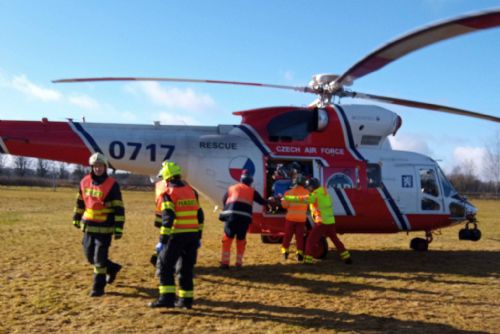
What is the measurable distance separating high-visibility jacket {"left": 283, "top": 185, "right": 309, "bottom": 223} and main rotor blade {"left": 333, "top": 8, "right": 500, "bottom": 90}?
2388mm

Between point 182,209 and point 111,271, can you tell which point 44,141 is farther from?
point 182,209

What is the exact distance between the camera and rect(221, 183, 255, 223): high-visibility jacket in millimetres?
8961

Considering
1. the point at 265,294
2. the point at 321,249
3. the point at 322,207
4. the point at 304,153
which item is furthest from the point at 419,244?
the point at 265,294

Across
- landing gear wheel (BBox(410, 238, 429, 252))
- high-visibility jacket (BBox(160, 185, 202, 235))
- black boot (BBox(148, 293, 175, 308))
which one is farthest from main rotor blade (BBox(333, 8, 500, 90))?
landing gear wheel (BBox(410, 238, 429, 252))

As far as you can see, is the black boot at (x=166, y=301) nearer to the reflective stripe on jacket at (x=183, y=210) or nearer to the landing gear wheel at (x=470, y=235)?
the reflective stripe on jacket at (x=183, y=210)

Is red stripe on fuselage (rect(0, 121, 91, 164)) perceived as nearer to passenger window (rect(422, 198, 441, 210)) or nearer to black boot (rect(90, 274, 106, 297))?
black boot (rect(90, 274, 106, 297))

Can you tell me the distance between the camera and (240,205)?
8977mm

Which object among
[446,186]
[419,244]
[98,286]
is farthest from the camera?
[419,244]

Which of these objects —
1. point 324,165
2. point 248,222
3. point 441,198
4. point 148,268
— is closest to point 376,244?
point 441,198

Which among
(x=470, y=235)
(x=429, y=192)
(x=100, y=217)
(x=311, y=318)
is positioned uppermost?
(x=429, y=192)

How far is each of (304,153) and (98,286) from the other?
5.48m

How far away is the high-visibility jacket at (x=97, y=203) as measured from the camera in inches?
280

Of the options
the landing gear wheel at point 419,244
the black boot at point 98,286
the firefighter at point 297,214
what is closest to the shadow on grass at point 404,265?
the landing gear wheel at point 419,244

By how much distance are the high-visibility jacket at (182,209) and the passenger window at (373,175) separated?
5642 millimetres
